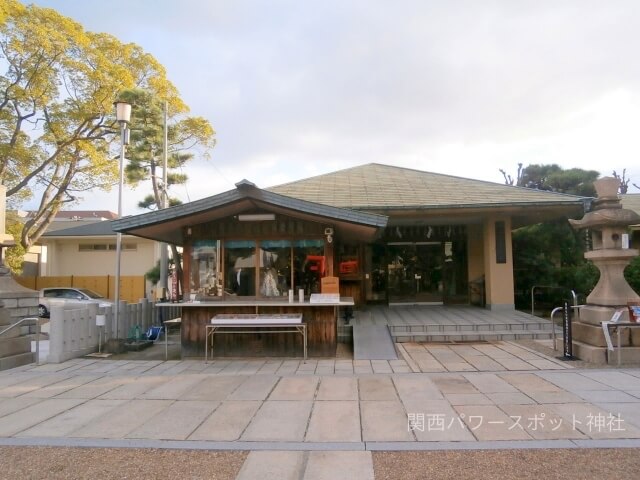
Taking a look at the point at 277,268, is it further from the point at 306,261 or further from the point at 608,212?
the point at 608,212

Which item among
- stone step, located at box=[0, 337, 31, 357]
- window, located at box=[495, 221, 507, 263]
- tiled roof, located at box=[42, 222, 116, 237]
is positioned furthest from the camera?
tiled roof, located at box=[42, 222, 116, 237]

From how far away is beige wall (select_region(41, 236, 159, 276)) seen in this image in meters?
24.9

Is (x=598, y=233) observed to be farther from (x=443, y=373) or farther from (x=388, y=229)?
(x=388, y=229)

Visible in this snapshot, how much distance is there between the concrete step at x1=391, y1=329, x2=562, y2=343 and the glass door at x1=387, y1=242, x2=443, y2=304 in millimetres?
4989

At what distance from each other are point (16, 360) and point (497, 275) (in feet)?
39.1

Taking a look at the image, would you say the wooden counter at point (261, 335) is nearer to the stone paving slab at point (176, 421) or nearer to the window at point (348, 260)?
the stone paving slab at point (176, 421)

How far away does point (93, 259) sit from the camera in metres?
25.2

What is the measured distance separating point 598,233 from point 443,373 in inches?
164

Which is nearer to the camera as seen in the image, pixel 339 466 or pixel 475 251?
pixel 339 466

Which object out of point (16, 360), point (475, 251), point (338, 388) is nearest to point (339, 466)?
point (338, 388)

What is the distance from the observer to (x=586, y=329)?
27.5 feet

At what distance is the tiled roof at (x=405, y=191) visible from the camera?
12312mm

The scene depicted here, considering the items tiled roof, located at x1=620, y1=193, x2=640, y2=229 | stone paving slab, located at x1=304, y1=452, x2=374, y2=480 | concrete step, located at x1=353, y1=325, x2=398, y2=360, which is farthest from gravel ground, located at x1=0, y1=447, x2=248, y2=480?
tiled roof, located at x1=620, y1=193, x2=640, y2=229

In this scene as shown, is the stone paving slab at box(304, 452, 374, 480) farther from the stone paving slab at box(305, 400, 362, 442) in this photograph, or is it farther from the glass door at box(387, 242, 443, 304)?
the glass door at box(387, 242, 443, 304)
